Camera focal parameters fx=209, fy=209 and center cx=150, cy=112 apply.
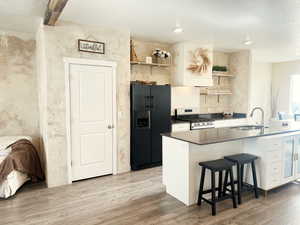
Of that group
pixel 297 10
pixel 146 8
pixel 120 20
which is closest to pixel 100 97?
pixel 120 20

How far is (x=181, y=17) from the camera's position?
3.27 m

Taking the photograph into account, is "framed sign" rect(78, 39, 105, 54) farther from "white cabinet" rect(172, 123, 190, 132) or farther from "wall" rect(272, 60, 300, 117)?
"wall" rect(272, 60, 300, 117)

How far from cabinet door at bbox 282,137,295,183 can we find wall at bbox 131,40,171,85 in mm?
2860

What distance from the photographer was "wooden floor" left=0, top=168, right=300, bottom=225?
246cm

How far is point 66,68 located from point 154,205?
8.29 ft

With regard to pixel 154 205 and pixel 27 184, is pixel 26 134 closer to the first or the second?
pixel 27 184

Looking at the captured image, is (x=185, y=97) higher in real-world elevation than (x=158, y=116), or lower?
higher

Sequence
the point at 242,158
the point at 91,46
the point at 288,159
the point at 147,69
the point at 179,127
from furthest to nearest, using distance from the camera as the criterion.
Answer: the point at 147,69 → the point at 179,127 → the point at 91,46 → the point at 288,159 → the point at 242,158

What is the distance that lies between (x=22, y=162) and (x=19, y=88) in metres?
1.60

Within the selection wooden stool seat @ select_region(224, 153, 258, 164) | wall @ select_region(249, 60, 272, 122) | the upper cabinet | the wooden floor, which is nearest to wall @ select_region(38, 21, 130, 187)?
the wooden floor

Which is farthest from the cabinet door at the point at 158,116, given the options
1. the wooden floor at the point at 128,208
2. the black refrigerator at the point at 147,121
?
the wooden floor at the point at 128,208

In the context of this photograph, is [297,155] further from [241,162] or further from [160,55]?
[160,55]

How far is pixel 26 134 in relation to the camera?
13.7 feet

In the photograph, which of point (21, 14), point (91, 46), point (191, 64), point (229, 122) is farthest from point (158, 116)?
point (21, 14)
